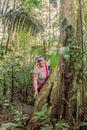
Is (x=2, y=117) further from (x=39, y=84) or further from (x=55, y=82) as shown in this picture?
(x=55, y=82)

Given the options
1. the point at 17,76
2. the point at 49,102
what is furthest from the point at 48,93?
the point at 17,76

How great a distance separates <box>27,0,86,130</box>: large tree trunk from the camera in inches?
162

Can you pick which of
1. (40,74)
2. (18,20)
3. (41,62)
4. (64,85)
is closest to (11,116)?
(40,74)

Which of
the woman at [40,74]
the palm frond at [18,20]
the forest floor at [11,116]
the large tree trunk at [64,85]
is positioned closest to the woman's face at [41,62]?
the woman at [40,74]

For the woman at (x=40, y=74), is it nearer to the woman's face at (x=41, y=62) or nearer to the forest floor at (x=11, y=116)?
the woman's face at (x=41, y=62)

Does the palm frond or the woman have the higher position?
the palm frond

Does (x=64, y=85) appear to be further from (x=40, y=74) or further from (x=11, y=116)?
(x=11, y=116)

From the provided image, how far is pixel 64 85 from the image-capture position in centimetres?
424

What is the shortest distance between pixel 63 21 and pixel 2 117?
198 centimetres

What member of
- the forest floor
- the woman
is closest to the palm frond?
the woman

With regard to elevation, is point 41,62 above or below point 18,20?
below

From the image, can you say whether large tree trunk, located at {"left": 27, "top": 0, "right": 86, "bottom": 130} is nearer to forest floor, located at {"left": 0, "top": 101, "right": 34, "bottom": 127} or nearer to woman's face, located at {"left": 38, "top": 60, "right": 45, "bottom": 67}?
forest floor, located at {"left": 0, "top": 101, "right": 34, "bottom": 127}

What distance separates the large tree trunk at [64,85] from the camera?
13.5ft

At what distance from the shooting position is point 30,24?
6750 millimetres
